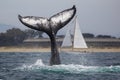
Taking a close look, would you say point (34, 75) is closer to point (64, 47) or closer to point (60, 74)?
point (60, 74)

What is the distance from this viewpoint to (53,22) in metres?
26.2

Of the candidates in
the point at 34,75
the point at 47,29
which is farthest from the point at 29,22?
the point at 34,75

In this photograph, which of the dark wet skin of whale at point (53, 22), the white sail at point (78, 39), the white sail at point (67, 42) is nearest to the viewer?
the dark wet skin of whale at point (53, 22)

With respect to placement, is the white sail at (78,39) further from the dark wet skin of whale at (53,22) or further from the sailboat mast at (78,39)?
the dark wet skin of whale at (53,22)

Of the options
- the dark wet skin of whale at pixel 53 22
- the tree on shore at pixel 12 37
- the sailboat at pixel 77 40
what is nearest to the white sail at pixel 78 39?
the sailboat at pixel 77 40

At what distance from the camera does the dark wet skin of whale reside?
82.9ft

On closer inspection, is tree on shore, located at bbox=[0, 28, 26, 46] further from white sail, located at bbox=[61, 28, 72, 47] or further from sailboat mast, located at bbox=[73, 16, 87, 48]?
sailboat mast, located at bbox=[73, 16, 87, 48]

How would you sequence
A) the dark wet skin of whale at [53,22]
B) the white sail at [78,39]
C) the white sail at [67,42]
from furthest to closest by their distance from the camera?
the white sail at [67,42] < the white sail at [78,39] < the dark wet skin of whale at [53,22]

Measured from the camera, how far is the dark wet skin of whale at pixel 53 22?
25281 millimetres

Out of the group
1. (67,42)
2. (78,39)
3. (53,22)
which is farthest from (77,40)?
(53,22)

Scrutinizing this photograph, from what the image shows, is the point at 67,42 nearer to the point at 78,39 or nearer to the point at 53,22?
the point at 78,39

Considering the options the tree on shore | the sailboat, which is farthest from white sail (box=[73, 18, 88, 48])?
the tree on shore

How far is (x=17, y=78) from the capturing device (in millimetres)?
22562

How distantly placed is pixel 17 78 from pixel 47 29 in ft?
15.9
